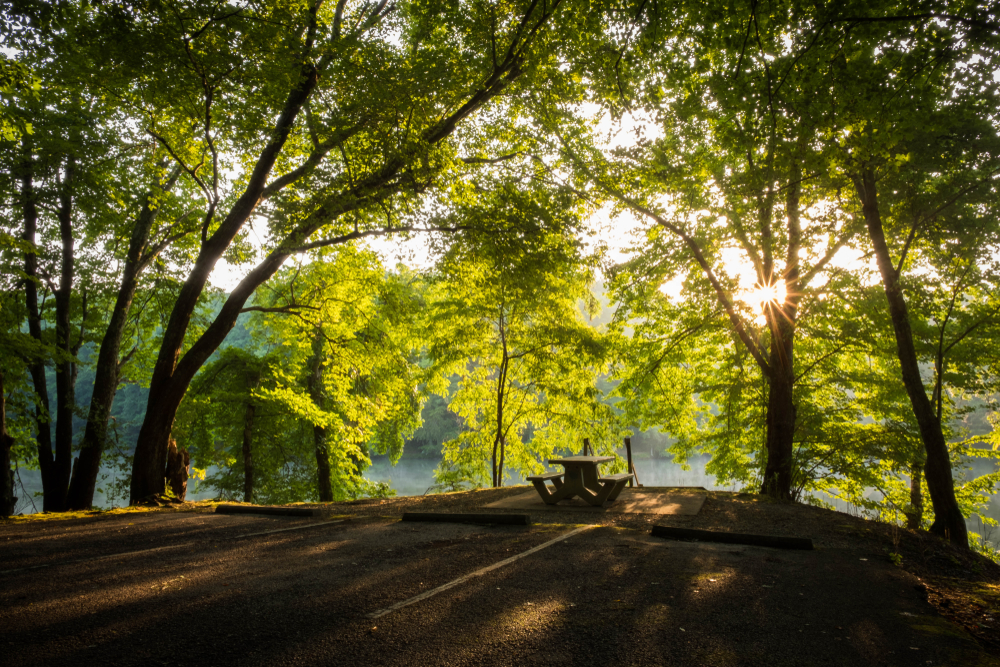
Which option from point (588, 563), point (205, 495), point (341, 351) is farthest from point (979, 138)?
point (205, 495)

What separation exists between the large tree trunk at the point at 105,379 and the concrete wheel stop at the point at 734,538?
11573 mm

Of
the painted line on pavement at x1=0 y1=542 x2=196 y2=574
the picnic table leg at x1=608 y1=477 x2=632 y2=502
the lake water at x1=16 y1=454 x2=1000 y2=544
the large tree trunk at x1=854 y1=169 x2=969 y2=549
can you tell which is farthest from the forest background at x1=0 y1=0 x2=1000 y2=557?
the lake water at x1=16 y1=454 x2=1000 y2=544

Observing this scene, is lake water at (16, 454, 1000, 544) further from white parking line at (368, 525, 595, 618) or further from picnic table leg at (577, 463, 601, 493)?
white parking line at (368, 525, 595, 618)

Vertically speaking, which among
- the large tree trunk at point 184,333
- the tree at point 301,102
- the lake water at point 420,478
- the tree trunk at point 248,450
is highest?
the tree at point 301,102

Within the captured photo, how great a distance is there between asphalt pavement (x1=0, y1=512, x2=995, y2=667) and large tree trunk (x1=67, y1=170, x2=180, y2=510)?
244 inches

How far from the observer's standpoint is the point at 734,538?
5.77m

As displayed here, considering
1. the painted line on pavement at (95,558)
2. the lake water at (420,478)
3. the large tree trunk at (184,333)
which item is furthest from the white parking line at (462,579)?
the lake water at (420,478)

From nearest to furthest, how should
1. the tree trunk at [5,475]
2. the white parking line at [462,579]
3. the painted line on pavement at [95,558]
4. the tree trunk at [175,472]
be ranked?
the white parking line at [462,579], the painted line on pavement at [95,558], the tree trunk at [5,475], the tree trunk at [175,472]

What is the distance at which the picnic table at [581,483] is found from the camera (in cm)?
858

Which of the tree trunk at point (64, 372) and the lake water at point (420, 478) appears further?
the lake water at point (420, 478)

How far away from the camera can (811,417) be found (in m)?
14.0

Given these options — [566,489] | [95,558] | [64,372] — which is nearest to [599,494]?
[566,489]

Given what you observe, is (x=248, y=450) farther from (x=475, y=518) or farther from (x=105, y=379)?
(x=475, y=518)

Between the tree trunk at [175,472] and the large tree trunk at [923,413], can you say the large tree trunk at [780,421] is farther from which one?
the tree trunk at [175,472]
